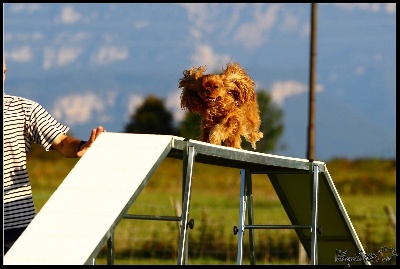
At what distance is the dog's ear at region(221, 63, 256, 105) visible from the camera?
6.75 metres

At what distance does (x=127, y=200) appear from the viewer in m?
4.82

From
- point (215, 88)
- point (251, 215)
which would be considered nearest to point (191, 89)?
point (215, 88)

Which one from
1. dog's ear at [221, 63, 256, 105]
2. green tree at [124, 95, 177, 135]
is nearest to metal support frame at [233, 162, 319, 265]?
dog's ear at [221, 63, 256, 105]

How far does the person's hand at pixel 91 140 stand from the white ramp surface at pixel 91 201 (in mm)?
118

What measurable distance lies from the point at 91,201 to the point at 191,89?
6.85 feet

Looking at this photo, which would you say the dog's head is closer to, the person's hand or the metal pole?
the person's hand

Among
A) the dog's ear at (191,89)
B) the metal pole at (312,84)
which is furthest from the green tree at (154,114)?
the dog's ear at (191,89)

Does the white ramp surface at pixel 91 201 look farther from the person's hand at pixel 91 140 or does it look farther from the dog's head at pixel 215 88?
the dog's head at pixel 215 88

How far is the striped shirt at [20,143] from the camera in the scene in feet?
17.8

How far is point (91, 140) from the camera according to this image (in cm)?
551

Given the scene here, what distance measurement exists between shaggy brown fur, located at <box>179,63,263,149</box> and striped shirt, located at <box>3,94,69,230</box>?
1.30 m

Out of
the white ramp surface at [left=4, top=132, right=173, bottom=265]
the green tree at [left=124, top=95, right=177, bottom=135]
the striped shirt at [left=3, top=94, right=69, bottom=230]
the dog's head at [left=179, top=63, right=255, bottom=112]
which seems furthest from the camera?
the green tree at [left=124, top=95, right=177, bottom=135]

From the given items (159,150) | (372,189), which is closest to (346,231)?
(159,150)

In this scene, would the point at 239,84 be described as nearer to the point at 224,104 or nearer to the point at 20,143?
the point at 224,104
